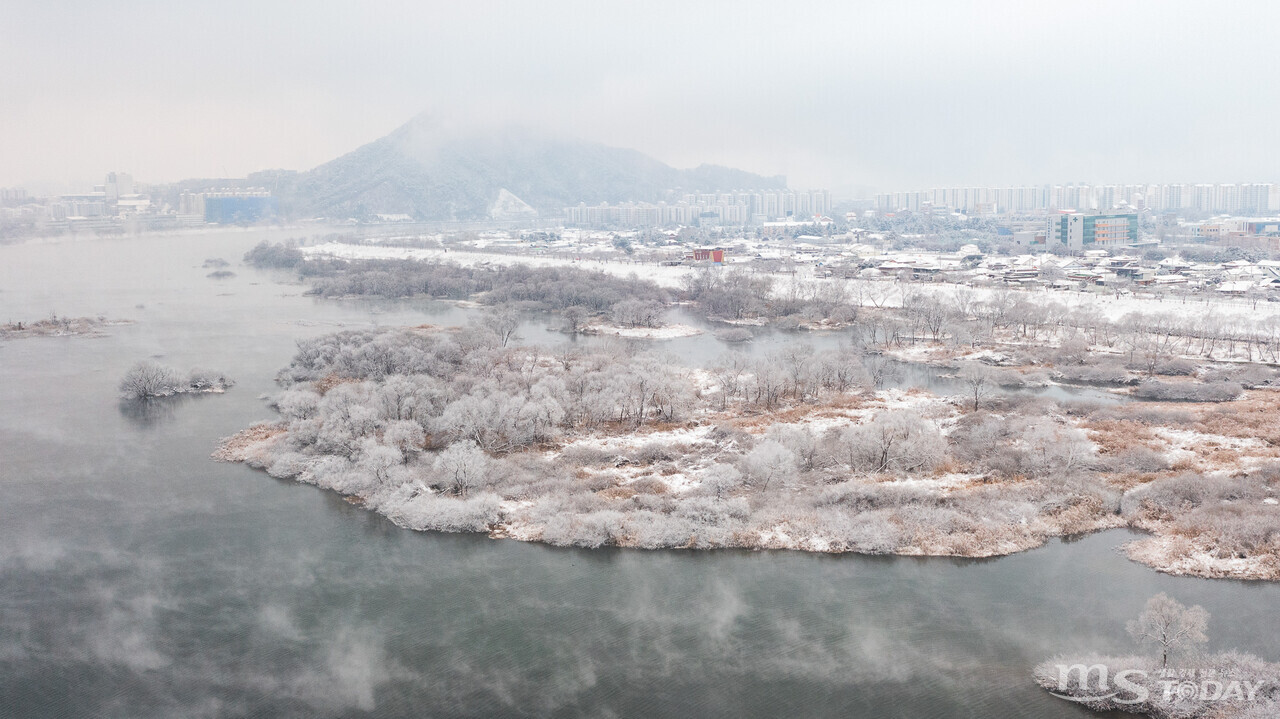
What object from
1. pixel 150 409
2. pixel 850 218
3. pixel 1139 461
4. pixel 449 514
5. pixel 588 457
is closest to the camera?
pixel 449 514

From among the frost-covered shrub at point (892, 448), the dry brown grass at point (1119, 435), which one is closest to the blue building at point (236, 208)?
the frost-covered shrub at point (892, 448)

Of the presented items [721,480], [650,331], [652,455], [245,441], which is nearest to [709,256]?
[650,331]

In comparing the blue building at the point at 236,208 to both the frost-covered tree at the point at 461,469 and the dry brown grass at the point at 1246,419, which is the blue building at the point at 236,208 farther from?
the dry brown grass at the point at 1246,419

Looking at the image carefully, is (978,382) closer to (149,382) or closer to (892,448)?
(892,448)

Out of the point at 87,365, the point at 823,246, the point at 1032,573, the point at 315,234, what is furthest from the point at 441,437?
the point at 315,234

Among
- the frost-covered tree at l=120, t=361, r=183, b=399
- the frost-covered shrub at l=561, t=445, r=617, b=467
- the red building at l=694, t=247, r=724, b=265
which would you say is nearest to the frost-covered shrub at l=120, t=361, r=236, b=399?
the frost-covered tree at l=120, t=361, r=183, b=399
